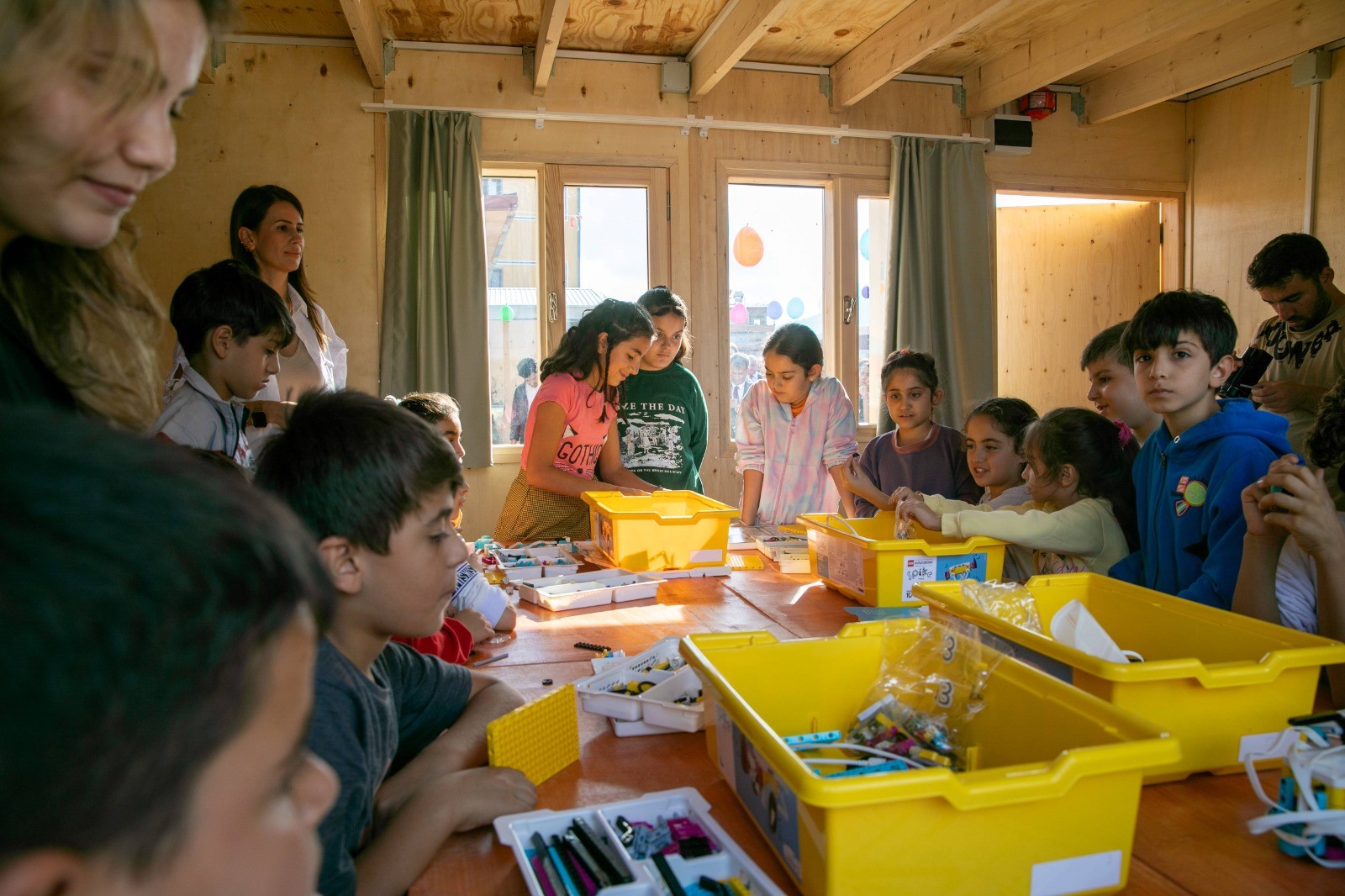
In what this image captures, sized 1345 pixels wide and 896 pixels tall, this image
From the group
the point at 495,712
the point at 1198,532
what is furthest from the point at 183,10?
the point at 1198,532

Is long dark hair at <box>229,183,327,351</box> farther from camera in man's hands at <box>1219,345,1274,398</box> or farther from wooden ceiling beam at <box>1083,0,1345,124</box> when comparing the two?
wooden ceiling beam at <box>1083,0,1345,124</box>

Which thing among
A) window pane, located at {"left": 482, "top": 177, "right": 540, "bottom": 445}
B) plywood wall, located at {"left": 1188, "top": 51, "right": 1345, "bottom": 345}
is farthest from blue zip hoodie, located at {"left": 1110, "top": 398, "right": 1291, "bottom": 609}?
plywood wall, located at {"left": 1188, "top": 51, "right": 1345, "bottom": 345}

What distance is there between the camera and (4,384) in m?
0.73

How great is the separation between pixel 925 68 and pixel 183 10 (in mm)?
5076

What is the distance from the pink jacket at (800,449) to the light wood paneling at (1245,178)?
299cm

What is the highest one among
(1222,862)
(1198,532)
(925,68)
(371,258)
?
(925,68)

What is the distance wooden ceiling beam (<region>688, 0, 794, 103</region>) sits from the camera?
374 centimetres

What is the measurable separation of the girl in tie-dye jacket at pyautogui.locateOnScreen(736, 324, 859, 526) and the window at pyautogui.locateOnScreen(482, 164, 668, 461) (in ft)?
5.63

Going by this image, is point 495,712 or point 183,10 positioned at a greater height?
point 183,10

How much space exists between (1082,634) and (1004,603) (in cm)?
23

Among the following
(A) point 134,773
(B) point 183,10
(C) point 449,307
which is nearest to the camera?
(A) point 134,773

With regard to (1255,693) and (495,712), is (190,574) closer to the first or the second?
(495,712)

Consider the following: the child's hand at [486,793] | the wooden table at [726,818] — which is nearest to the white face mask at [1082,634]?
the wooden table at [726,818]

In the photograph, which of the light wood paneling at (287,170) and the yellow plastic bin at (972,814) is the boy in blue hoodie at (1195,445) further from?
the light wood paneling at (287,170)
